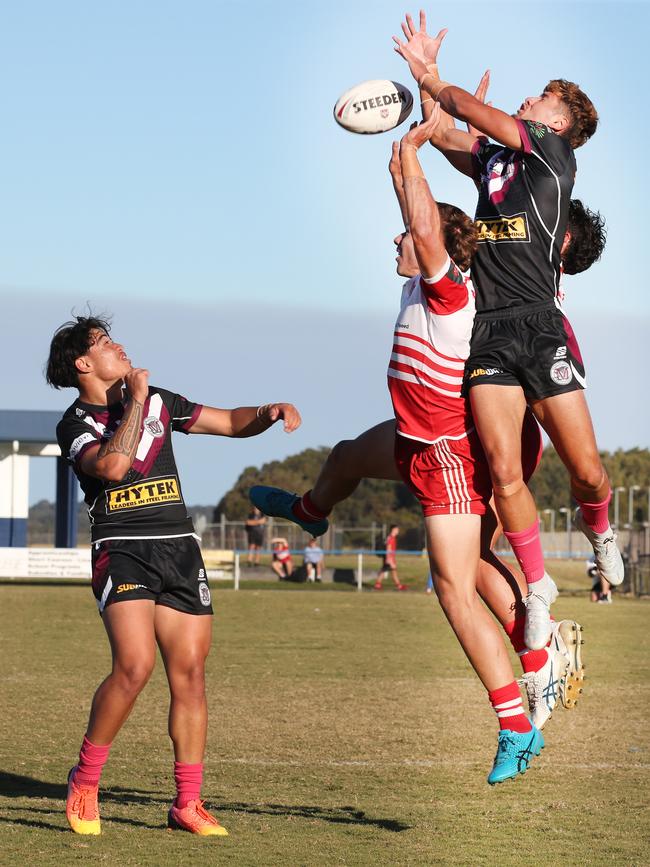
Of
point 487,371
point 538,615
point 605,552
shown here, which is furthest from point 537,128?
point 538,615

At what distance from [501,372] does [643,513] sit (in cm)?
10933

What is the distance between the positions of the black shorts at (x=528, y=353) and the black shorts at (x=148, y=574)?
1727mm

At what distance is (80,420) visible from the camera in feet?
21.9

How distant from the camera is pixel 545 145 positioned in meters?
5.95

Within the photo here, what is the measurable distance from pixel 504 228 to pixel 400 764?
394 centimetres

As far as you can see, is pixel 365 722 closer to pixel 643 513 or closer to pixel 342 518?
pixel 342 518

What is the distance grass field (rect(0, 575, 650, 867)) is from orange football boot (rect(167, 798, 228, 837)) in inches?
3.1

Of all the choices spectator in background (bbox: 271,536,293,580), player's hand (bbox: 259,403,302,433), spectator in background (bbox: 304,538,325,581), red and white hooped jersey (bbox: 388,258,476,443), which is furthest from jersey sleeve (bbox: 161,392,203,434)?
spectator in background (bbox: 271,536,293,580)

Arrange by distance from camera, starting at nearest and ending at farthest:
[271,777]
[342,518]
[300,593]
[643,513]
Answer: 1. [271,777]
2. [300,593]
3. [342,518]
4. [643,513]

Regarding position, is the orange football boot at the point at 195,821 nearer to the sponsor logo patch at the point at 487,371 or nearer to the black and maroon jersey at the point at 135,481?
the black and maroon jersey at the point at 135,481

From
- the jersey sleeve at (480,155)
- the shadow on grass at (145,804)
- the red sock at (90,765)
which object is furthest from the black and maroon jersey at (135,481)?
the jersey sleeve at (480,155)

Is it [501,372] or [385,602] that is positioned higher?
[501,372]

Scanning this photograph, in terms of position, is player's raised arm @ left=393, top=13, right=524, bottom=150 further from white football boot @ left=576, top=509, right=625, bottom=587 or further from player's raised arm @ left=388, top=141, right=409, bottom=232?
white football boot @ left=576, top=509, right=625, bottom=587

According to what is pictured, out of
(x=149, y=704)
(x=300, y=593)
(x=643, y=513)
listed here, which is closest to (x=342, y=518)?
(x=643, y=513)
